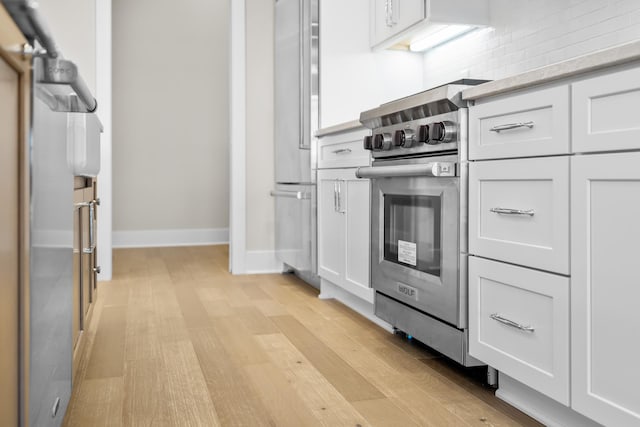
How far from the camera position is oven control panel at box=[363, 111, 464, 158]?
187 centimetres

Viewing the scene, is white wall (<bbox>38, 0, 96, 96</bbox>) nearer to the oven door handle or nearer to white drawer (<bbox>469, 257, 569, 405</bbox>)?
the oven door handle

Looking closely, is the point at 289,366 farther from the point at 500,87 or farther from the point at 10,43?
the point at 10,43

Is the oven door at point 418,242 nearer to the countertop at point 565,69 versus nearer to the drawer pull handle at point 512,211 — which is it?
the drawer pull handle at point 512,211

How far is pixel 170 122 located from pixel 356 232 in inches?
142

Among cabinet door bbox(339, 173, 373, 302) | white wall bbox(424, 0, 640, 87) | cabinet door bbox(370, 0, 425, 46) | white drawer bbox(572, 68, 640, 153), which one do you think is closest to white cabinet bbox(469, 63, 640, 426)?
white drawer bbox(572, 68, 640, 153)

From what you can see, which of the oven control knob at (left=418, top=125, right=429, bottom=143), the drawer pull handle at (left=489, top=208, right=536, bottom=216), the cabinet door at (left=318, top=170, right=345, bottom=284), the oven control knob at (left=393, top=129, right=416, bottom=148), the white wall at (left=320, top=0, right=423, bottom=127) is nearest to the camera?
the drawer pull handle at (left=489, top=208, right=536, bottom=216)

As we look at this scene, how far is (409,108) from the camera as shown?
211 cm

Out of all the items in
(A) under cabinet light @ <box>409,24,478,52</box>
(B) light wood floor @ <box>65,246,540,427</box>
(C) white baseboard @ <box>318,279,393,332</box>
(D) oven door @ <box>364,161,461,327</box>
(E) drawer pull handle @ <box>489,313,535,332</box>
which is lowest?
(B) light wood floor @ <box>65,246,540,427</box>

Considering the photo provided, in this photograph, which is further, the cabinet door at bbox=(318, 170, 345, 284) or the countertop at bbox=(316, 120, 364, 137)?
the cabinet door at bbox=(318, 170, 345, 284)

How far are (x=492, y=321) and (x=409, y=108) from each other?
0.79 meters

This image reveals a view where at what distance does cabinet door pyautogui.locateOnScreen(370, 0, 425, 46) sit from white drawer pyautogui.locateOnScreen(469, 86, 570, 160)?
1.17m

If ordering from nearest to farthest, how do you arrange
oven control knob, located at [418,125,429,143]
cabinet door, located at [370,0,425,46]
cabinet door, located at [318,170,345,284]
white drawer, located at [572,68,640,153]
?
1. white drawer, located at [572,68,640,153]
2. oven control knob, located at [418,125,429,143]
3. cabinet door, located at [370,0,425,46]
4. cabinet door, located at [318,170,345,284]

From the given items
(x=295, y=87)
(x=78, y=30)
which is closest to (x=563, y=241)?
(x=295, y=87)

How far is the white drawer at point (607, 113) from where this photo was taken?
1.20 m
